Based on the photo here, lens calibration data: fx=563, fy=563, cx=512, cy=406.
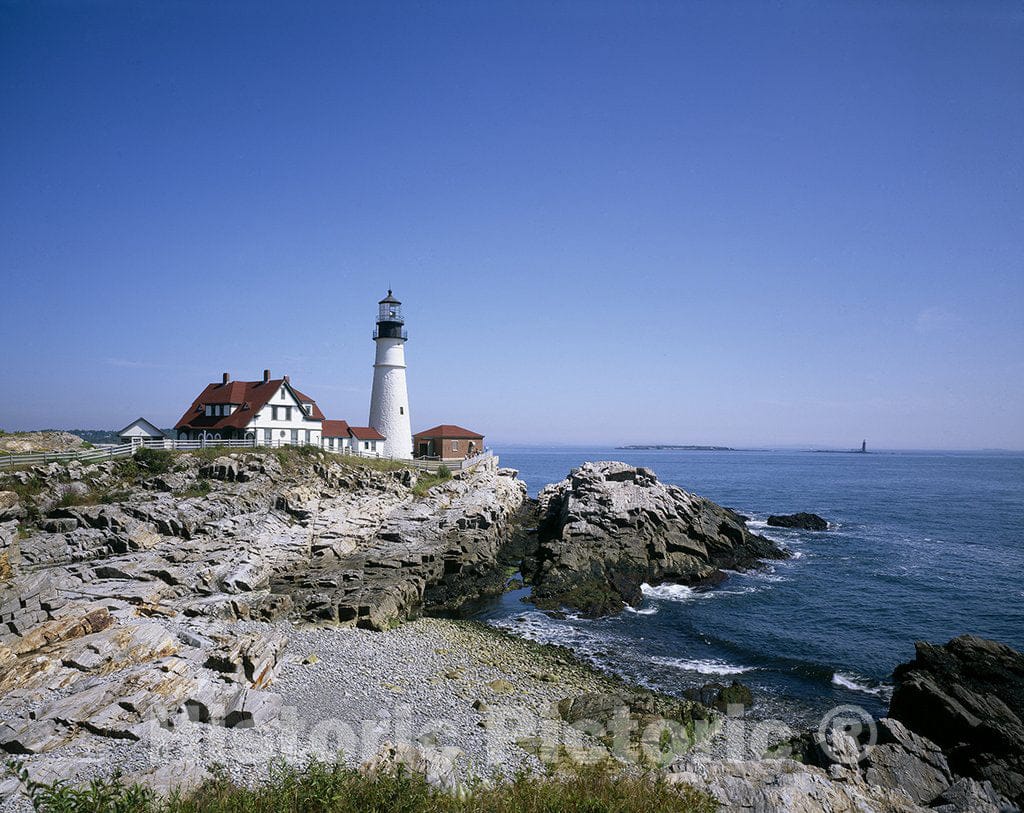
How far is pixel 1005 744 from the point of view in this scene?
532 inches

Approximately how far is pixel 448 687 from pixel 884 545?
1489 inches

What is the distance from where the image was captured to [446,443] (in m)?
56.8

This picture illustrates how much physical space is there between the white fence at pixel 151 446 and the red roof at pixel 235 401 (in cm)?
251

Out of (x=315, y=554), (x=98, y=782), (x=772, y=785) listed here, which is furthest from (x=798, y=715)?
(x=315, y=554)

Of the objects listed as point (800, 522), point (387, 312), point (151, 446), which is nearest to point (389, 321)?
point (387, 312)

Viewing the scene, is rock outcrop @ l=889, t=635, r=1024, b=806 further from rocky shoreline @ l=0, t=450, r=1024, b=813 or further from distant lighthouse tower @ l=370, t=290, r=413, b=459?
distant lighthouse tower @ l=370, t=290, r=413, b=459

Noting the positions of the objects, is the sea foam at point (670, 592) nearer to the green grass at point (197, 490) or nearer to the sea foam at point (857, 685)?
the sea foam at point (857, 685)

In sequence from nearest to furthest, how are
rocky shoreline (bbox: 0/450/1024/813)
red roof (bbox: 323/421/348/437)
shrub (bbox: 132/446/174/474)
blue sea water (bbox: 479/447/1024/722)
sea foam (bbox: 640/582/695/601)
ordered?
rocky shoreline (bbox: 0/450/1024/813)
blue sea water (bbox: 479/447/1024/722)
sea foam (bbox: 640/582/695/601)
shrub (bbox: 132/446/174/474)
red roof (bbox: 323/421/348/437)

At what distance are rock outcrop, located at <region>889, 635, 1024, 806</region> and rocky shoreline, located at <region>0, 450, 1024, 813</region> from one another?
0.08 m

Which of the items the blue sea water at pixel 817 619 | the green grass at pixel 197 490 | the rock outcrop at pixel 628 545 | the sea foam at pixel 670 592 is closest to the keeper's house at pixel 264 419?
the green grass at pixel 197 490

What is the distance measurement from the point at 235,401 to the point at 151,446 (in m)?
10.3

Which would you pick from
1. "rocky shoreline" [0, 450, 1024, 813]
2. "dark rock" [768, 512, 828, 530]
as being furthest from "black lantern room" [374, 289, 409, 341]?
"dark rock" [768, 512, 828, 530]

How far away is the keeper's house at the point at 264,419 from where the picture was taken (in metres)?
42.9

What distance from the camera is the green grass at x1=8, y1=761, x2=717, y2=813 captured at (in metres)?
8.91
